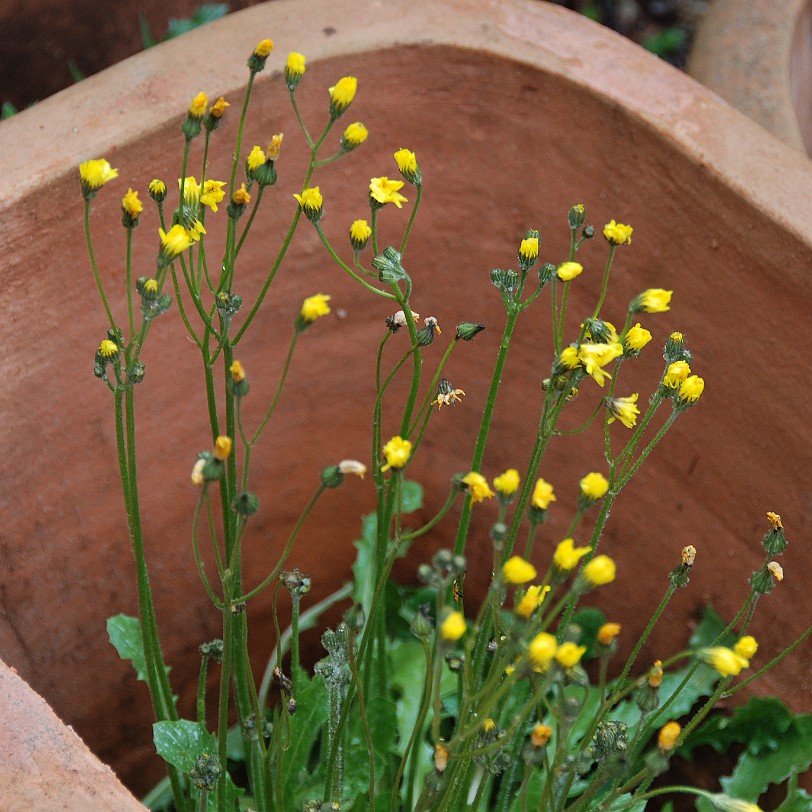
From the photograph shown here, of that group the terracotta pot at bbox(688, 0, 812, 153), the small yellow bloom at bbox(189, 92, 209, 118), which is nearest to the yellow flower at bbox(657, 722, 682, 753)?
the small yellow bloom at bbox(189, 92, 209, 118)

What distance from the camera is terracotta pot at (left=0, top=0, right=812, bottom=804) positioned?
2.49 feet

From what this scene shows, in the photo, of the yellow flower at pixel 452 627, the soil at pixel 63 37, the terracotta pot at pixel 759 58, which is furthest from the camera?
the soil at pixel 63 37

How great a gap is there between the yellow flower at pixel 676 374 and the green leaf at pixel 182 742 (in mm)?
361

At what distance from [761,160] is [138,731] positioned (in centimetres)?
71

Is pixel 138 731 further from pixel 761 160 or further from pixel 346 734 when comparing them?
pixel 761 160

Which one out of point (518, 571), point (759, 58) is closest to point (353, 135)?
point (518, 571)

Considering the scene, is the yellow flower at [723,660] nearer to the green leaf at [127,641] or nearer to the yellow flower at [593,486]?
the yellow flower at [593,486]

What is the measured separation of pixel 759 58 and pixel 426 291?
0.40 m

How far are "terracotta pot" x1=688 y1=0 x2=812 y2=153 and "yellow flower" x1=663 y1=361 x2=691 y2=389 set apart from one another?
0.47 meters

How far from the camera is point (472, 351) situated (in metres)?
0.94

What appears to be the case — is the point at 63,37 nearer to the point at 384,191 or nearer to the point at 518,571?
the point at 384,191

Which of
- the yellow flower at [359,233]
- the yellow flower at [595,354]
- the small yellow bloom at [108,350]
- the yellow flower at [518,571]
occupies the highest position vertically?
the yellow flower at [595,354]

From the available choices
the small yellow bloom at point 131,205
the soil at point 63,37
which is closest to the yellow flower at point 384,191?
the small yellow bloom at point 131,205

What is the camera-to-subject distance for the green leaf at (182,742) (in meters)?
0.67
